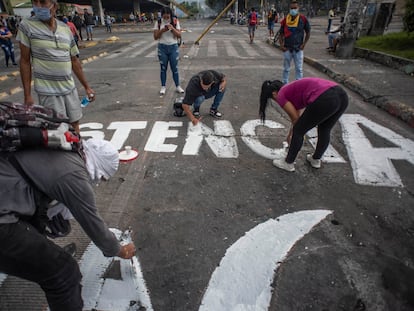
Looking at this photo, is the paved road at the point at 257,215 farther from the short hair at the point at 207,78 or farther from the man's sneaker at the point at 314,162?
the short hair at the point at 207,78

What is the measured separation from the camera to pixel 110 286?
2037 millimetres

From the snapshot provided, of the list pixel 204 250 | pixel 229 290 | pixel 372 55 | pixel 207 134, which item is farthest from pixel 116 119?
pixel 372 55

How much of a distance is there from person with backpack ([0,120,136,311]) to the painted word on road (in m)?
2.53

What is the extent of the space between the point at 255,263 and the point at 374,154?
258 centimetres

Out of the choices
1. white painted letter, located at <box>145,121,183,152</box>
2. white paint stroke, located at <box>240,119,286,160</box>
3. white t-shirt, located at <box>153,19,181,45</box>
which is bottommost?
white painted letter, located at <box>145,121,183,152</box>

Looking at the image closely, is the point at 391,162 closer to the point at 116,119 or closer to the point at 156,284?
the point at 156,284

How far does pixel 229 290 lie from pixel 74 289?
1040 millimetres

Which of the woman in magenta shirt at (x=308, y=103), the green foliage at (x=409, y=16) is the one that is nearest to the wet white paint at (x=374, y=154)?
the woman in magenta shirt at (x=308, y=103)

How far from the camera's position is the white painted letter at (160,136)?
4098 mm

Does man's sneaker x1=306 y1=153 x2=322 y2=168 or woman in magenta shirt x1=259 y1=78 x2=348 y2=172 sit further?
man's sneaker x1=306 y1=153 x2=322 y2=168

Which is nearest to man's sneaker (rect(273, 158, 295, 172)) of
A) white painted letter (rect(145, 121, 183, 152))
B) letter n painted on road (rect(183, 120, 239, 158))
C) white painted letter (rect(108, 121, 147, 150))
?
letter n painted on road (rect(183, 120, 239, 158))

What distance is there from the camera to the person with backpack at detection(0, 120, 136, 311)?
1.21 metres

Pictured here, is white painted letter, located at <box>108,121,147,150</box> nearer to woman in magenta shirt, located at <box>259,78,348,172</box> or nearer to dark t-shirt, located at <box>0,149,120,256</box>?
woman in magenta shirt, located at <box>259,78,348,172</box>

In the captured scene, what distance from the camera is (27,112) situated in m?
1.23
